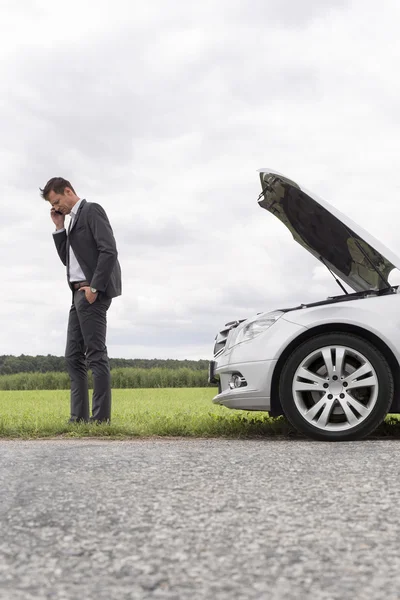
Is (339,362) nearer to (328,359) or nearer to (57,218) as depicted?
(328,359)

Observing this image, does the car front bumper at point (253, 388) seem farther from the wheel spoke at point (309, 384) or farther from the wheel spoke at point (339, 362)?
the wheel spoke at point (339, 362)

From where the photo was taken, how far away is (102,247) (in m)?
6.12

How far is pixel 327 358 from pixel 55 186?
3.13 meters

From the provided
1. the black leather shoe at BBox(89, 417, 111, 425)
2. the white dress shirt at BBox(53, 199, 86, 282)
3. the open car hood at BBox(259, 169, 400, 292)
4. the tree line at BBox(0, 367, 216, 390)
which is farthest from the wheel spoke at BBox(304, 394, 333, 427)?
the tree line at BBox(0, 367, 216, 390)

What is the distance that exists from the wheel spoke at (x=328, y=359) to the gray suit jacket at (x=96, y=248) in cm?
216

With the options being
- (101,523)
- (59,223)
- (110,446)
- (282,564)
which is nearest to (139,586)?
(282,564)

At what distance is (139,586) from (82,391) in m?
4.53

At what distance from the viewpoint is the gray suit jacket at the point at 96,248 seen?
6105 mm

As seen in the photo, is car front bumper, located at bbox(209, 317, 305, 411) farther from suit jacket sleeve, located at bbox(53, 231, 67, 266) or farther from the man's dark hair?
the man's dark hair

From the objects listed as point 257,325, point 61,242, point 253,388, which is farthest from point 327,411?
point 61,242

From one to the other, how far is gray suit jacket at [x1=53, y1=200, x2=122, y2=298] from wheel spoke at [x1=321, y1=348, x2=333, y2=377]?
2.16m

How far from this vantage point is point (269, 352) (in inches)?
208

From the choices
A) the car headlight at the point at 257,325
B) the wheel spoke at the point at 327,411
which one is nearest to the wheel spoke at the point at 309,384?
the wheel spoke at the point at 327,411

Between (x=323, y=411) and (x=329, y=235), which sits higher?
(x=329, y=235)
